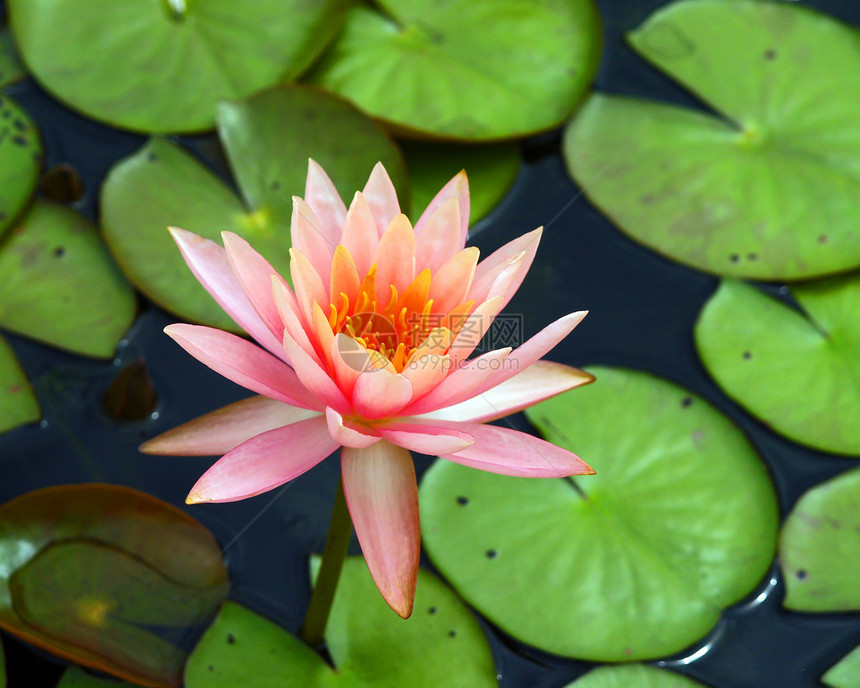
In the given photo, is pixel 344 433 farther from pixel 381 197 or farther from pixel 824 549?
pixel 824 549

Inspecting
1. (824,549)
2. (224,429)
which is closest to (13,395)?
(224,429)

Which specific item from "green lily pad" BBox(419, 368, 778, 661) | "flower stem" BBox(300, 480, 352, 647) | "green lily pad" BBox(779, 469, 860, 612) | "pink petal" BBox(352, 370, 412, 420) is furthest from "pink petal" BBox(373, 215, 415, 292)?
"green lily pad" BBox(779, 469, 860, 612)

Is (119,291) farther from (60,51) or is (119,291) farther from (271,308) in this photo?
(271,308)

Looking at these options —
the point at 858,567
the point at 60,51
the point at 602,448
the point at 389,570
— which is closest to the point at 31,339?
the point at 60,51

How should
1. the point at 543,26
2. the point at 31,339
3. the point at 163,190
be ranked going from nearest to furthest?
the point at 31,339 → the point at 163,190 → the point at 543,26

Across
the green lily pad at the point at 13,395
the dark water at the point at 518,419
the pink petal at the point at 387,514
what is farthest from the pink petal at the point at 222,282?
the green lily pad at the point at 13,395

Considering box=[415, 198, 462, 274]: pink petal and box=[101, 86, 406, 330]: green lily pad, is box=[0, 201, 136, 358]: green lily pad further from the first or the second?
box=[415, 198, 462, 274]: pink petal
